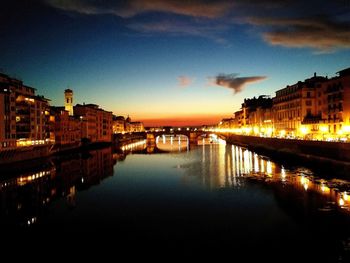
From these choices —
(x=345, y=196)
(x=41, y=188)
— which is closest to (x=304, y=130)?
(x=345, y=196)

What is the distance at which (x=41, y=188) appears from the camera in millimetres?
35094

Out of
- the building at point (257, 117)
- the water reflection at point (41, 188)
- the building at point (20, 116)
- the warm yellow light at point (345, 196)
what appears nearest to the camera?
the water reflection at point (41, 188)

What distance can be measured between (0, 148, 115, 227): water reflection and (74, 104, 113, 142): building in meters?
47.6

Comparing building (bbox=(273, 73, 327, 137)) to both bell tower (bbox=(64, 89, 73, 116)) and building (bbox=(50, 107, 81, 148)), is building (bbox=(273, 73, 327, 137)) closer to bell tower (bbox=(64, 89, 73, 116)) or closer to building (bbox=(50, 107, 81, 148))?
building (bbox=(50, 107, 81, 148))

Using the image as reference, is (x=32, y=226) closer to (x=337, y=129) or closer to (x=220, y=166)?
(x=220, y=166)

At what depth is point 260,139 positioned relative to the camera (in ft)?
258

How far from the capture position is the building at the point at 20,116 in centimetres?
4828

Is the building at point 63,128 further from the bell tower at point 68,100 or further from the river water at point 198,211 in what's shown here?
the river water at point 198,211

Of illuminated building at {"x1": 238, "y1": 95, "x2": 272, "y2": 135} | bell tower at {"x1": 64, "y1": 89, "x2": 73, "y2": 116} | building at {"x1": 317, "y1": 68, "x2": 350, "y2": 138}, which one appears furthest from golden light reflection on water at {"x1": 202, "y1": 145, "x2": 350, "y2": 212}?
bell tower at {"x1": 64, "y1": 89, "x2": 73, "y2": 116}

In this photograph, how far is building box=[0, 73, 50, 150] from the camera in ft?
158

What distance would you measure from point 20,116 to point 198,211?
4062 centimetres

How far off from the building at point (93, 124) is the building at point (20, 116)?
3145cm

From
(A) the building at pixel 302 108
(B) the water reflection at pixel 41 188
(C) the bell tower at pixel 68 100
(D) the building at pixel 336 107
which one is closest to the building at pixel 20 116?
(B) the water reflection at pixel 41 188

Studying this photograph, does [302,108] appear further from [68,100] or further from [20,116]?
[68,100]
